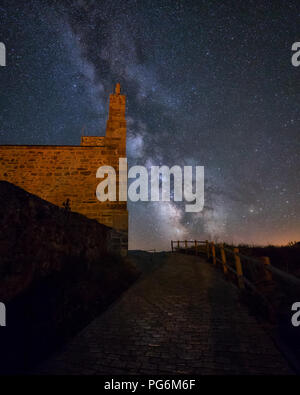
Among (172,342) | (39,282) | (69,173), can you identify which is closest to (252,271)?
(172,342)

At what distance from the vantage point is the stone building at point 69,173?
8.49m

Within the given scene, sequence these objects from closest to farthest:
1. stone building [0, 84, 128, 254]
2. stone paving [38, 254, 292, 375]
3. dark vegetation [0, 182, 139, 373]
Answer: stone paving [38, 254, 292, 375]
dark vegetation [0, 182, 139, 373]
stone building [0, 84, 128, 254]

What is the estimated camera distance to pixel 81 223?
5203mm

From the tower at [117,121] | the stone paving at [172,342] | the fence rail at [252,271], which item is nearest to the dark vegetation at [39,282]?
the stone paving at [172,342]

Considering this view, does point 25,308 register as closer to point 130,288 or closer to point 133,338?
point 133,338

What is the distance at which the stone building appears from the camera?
8.49 m

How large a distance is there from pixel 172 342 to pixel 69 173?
803 cm

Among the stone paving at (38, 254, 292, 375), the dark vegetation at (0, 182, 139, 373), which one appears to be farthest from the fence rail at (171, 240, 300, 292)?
the dark vegetation at (0, 182, 139, 373)

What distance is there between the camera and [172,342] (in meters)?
2.85

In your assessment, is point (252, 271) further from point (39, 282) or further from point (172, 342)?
point (39, 282)

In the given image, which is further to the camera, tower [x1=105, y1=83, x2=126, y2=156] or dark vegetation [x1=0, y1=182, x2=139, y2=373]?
tower [x1=105, y1=83, x2=126, y2=156]

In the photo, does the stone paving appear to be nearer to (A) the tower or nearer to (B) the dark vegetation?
(B) the dark vegetation

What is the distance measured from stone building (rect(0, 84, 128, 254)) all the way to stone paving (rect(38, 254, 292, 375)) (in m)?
4.48
